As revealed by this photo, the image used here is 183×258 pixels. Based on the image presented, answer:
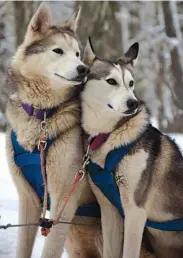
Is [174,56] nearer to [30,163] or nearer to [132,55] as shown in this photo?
[132,55]

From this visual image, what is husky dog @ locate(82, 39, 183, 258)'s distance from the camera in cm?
379

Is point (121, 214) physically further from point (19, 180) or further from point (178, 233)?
point (19, 180)

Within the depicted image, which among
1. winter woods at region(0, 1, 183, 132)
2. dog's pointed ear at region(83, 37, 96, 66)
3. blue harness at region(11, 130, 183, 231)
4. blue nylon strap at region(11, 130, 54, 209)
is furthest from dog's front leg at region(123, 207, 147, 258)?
winter woods at region(0, 1, 183, 132)

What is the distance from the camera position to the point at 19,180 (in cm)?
397

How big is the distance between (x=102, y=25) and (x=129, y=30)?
1878 mm

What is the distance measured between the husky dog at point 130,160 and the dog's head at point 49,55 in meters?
0.22

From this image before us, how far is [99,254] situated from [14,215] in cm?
138

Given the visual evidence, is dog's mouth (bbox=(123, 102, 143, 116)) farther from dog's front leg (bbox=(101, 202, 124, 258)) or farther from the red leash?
dog's front leg (bbox=(101, 202, 124, 258))

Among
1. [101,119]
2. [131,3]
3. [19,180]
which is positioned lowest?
[131,3]

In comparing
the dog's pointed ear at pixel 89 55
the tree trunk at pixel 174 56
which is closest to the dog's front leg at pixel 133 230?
the dog's pointed ear at pixel 89 55

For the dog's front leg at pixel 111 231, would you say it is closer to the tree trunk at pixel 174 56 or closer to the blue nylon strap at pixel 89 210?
the blue nylon strap at pixel 89 210

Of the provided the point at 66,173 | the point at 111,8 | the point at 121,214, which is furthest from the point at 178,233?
the point at 111,8

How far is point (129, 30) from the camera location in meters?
17.5

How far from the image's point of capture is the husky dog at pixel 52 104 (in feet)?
12.3
